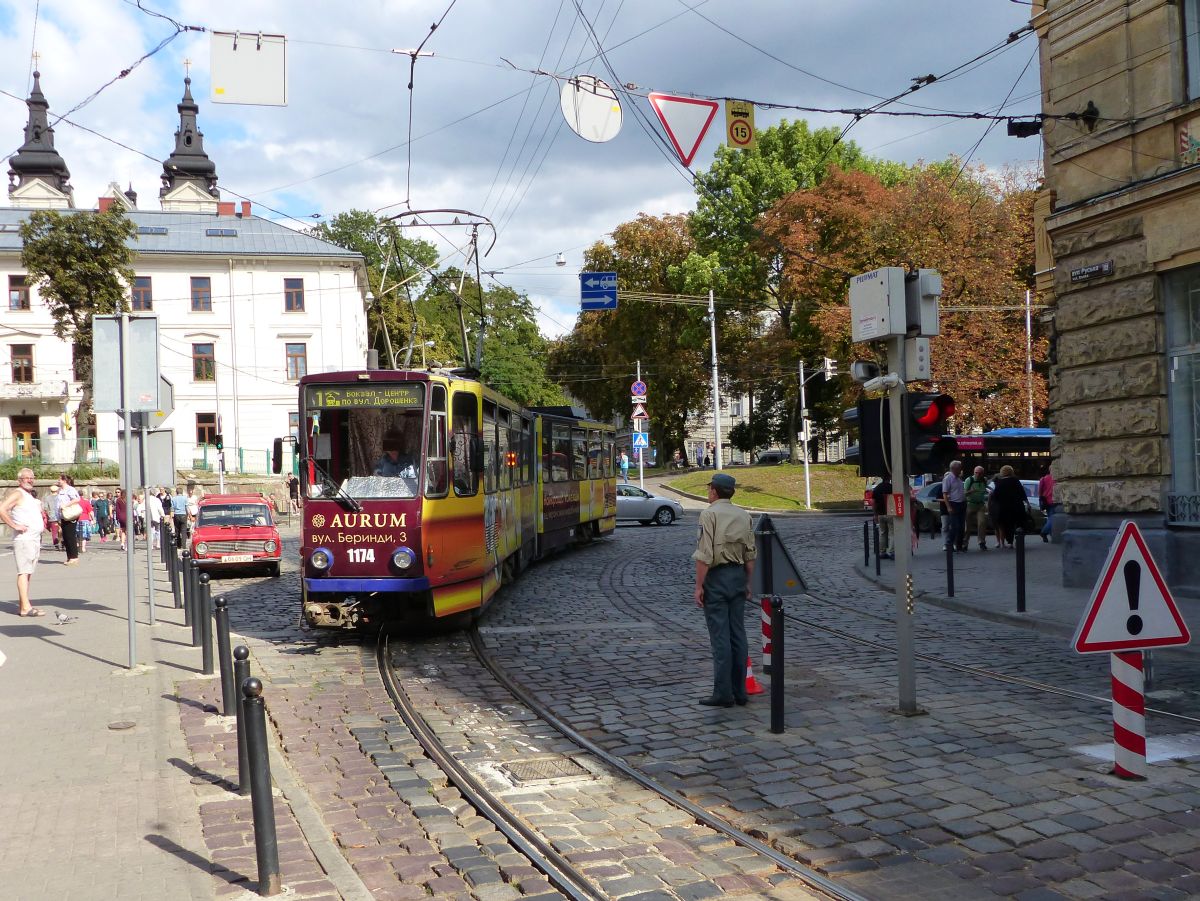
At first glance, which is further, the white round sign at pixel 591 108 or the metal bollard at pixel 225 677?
the white round sign at pixel 591 108

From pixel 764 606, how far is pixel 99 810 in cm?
456

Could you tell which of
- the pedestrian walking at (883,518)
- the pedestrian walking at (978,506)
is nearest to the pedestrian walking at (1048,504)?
the pedestrian walking at (978,506)

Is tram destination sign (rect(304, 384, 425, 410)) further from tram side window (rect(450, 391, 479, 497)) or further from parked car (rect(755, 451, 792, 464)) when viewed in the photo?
parked car (rect(755, 451, 792, 464))

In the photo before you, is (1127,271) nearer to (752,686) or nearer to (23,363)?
(752,686)

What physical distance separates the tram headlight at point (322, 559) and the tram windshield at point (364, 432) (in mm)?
616

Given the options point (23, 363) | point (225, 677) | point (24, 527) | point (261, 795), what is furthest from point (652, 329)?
point (261, 795)

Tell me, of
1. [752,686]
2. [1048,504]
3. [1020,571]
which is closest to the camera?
[752,686]

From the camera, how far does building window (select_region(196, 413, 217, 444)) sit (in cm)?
5497

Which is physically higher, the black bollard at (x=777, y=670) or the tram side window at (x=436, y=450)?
the tram side window at (x=436, y=450)

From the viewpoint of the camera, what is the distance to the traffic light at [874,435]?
8258mm

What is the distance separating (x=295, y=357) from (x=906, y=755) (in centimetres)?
5344

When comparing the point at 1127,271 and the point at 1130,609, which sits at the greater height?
the point at 1127,271

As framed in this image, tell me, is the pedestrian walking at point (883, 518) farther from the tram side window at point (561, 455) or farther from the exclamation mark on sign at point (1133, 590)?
the exclamation mark on sign at point (1133, 590)

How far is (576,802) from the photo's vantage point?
6156 mm
